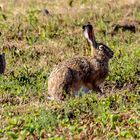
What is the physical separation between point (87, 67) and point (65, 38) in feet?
11.1

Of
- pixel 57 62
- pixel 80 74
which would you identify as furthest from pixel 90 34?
pixel 57 62

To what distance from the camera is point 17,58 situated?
9914 mm

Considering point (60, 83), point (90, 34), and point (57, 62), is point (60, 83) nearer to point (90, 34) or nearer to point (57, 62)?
point (90, 34)

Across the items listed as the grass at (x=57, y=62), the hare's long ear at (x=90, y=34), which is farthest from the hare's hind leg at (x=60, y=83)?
the hare's long ear at (x=90, y=34)

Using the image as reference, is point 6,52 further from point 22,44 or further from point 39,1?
point 39,1

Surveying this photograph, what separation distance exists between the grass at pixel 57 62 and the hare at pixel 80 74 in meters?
0.22

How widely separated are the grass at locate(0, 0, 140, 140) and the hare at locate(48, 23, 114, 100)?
217mm

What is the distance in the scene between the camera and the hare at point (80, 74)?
7469mm

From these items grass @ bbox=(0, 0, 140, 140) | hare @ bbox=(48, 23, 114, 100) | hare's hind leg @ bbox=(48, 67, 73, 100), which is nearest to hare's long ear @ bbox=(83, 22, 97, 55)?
hare @ bbox=(48, 23, 114, 100)

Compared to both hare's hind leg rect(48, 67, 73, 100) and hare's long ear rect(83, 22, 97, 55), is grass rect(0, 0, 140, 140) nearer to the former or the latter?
hare's hind leg rect(48, 67, 73, 100)

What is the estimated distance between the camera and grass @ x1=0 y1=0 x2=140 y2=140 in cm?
616

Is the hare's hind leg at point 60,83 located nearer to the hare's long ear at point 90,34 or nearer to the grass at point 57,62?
the grass at point 57,62

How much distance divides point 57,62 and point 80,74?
2.03 metres

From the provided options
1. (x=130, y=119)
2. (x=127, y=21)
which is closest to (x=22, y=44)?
(x=127, y=21)
